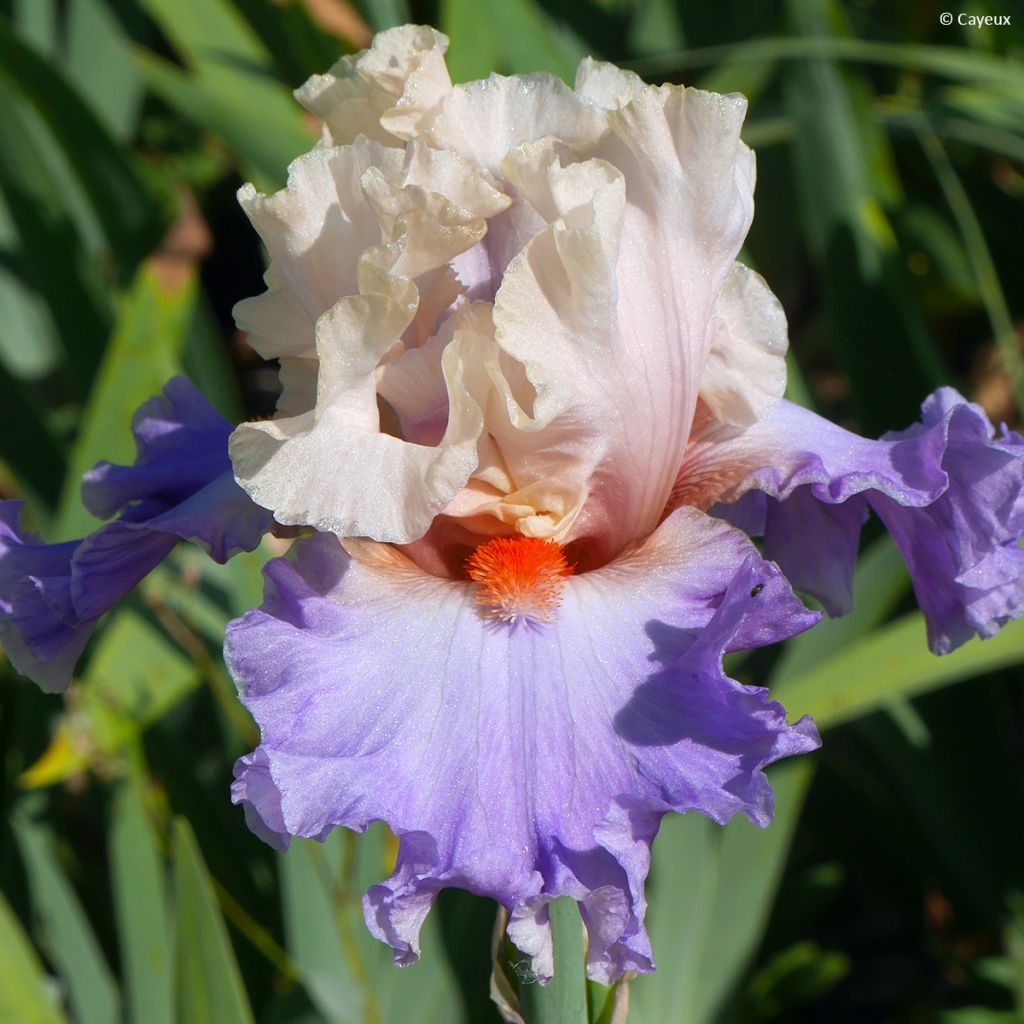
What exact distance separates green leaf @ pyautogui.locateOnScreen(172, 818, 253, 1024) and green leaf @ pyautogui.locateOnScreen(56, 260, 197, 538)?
22.1 inches

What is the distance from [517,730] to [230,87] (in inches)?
56.3

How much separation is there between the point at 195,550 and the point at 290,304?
0.97m

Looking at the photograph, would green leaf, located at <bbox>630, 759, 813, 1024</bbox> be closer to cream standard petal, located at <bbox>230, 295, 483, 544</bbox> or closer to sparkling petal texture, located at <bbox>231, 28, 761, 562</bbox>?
sparkling petal texture, located at <bbox>231, 28, 761, 562</bbox>

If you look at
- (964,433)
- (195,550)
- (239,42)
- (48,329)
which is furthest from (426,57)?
(48,329)

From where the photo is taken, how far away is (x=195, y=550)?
5.88 feet

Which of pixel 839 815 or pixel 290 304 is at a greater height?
pixel 290 304

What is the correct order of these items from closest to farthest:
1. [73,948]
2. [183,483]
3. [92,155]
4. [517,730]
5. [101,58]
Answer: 1. [517,730]
2. [183,483]
3. [73,948]
4. [92,155]
5. [101,58]

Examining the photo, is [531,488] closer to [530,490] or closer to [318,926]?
[530,490]

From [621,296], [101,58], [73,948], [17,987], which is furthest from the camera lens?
[101,58]

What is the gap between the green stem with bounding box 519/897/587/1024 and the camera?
2.49 ft

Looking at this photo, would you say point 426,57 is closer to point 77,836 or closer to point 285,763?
point 285,763

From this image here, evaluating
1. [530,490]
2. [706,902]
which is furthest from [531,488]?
[706,902]

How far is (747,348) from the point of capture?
0.91 meters

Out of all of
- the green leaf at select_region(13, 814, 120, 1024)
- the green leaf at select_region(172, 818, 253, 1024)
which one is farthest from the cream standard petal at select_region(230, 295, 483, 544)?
the green leaf at select_region(13, 814, 120, 1024)
